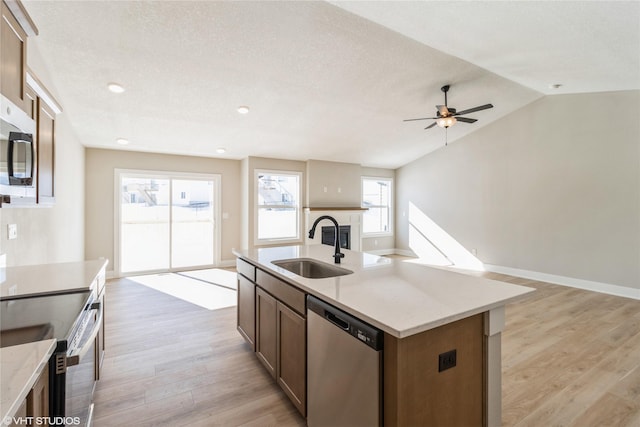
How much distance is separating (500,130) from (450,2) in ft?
13.8

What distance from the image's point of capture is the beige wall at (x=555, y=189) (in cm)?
425

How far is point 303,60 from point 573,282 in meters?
5.43

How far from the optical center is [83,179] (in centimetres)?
487

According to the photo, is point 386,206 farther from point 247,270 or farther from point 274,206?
point 247,270

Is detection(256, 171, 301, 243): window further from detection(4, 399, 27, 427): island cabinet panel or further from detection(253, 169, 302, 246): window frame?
detection(4, 399, 27, 427): island cabinet panel

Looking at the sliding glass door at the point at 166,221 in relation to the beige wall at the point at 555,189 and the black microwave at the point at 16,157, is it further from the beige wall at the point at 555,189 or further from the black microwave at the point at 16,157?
the beige wall at the point at 555,189

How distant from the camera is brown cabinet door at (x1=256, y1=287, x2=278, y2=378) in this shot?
6.69 feet

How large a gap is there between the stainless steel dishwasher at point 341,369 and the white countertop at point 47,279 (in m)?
1.27

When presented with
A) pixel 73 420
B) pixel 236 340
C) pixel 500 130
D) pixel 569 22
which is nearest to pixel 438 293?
pixel 73 420

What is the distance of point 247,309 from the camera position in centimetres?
254

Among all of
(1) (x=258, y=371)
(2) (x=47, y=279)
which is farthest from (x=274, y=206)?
(2) (x=47, y=279)

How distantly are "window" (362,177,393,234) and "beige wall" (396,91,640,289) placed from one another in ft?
5.78

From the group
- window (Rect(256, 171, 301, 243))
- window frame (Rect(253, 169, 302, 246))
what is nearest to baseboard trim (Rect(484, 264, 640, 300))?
window frame (Rect(253, 169, 302, 246))

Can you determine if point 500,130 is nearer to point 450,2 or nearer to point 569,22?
point 569,22
